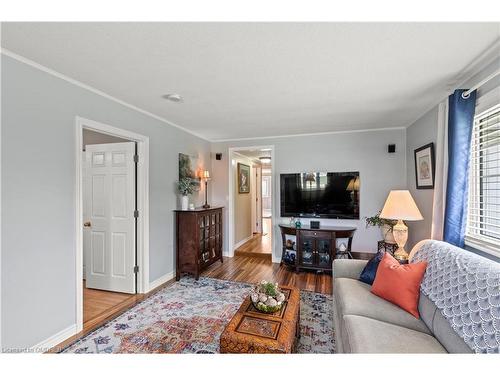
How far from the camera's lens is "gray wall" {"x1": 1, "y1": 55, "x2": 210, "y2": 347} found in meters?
1.68

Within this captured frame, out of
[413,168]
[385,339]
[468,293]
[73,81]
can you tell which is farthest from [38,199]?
[413,168]

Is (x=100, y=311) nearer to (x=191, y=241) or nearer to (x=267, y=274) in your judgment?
(x=191, y=241)

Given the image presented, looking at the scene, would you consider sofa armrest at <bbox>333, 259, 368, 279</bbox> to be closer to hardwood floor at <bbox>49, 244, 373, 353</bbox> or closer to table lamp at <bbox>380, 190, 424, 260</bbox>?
table lamp at <bbox>380, 190, 424, 260</bbox>

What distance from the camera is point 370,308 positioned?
171cm

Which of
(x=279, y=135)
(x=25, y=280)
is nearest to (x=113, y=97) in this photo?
(x=25, y=280)

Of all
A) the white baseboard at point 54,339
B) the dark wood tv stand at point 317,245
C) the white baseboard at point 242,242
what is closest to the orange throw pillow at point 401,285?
the dark wood tv stand at point 317,245

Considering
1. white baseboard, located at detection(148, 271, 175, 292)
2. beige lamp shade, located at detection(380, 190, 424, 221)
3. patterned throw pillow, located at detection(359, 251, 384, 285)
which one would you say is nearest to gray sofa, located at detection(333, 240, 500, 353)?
patterned throw pillow, located at detection(359, 251, 384, 285)

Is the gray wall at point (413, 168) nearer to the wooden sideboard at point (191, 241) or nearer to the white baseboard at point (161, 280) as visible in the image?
the wooden sideboard at point (191, 241)

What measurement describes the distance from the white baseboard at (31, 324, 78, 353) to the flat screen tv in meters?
3.17

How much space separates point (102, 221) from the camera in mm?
3133

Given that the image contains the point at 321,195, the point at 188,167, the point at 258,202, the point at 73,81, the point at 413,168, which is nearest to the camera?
the point at 73,81

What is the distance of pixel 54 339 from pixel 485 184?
3891 millimetres
